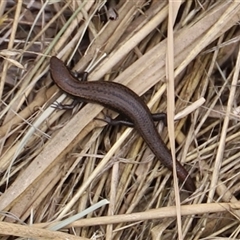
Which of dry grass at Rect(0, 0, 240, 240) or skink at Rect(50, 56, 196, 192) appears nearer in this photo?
dry grass at Rect(0, 0, 240, 240)

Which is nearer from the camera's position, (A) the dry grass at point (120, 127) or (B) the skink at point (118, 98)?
(A) the dry grass at point (120, 127)

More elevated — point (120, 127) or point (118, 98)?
point (118, 98)

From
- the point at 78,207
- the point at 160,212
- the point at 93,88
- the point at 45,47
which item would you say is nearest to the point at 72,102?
the point at 93,88
